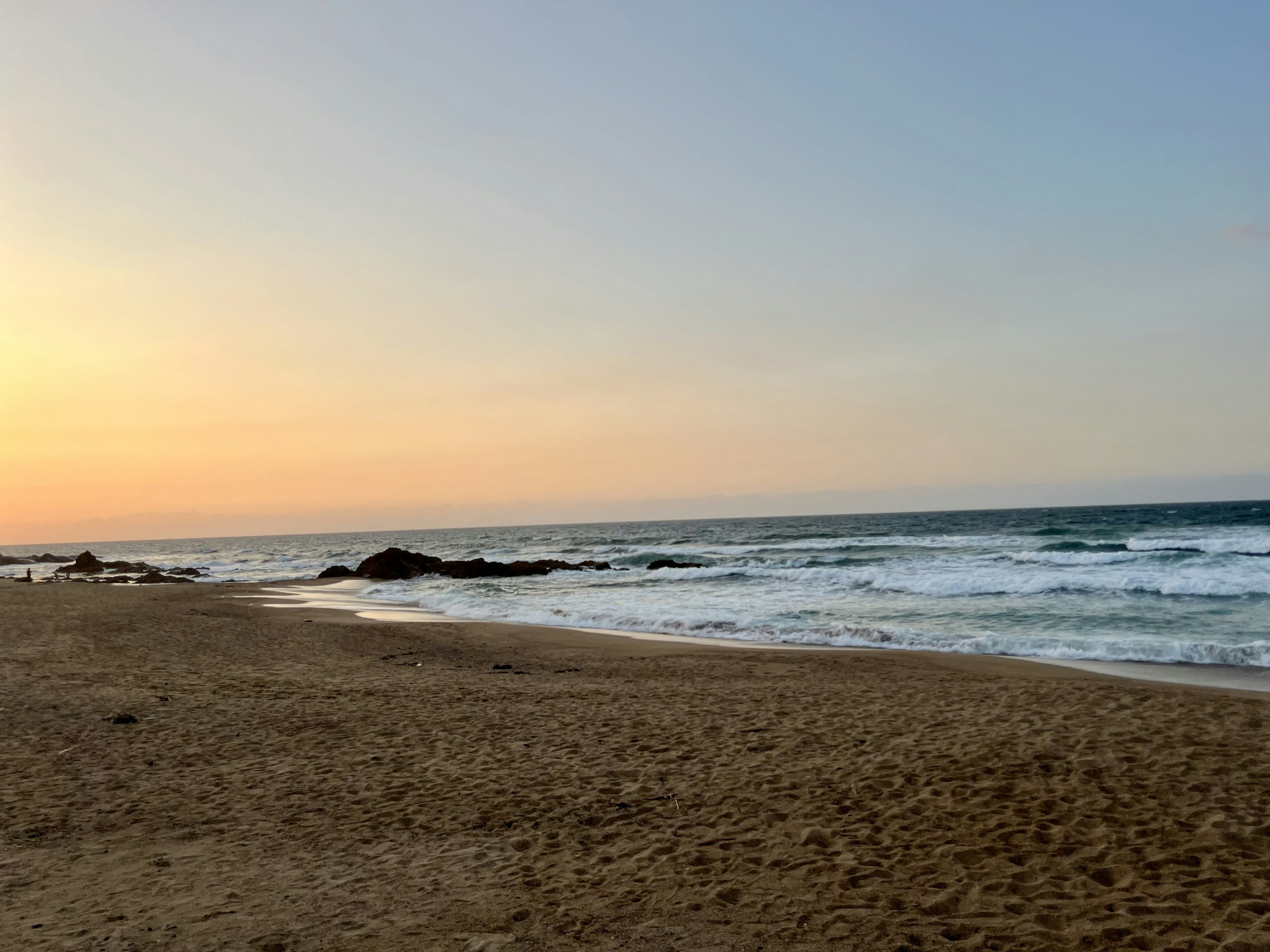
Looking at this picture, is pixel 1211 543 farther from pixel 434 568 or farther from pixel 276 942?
pixel 276 942

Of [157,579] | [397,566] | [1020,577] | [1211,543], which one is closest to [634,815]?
[1020,577]

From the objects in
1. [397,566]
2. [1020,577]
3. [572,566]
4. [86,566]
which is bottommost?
[572,566]

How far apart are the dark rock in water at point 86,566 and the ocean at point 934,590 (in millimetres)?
2166

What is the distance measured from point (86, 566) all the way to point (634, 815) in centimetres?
5559

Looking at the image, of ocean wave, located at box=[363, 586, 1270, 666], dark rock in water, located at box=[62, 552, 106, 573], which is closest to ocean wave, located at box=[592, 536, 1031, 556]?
ocean wave, located at box=[363, 586, 1270, 666]

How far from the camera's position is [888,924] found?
4.45m

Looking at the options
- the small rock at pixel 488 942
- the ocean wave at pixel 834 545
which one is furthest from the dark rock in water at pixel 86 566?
the small rock at pixel 488 942

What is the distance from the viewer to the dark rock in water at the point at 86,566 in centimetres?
4922

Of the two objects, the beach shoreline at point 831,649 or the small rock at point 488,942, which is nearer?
the small rock at point 488,942

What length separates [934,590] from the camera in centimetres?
2533

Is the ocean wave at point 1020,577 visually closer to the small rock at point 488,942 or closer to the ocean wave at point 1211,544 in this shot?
the ocean wave at point 1211,544

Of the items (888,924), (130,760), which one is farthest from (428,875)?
(130,760)

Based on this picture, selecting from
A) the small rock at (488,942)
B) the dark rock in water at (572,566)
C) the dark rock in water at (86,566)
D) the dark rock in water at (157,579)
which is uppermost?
the dark rock in water at (86,566)

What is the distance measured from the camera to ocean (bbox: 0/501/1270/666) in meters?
16.0
